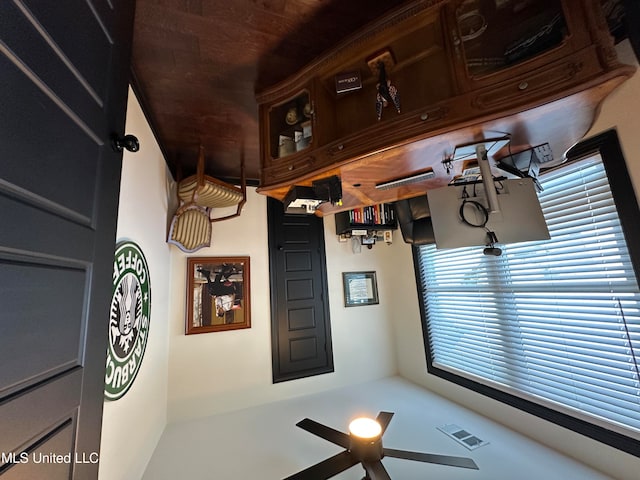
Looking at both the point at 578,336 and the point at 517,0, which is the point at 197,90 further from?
the point at 578,336

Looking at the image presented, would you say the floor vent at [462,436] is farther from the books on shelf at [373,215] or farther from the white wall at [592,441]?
the books on shelf at [373,215]

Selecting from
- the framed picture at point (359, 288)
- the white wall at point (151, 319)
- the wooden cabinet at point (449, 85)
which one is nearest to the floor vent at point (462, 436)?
the framed picture at point (359, 288)

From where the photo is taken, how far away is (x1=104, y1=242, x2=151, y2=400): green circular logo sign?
1.36 m

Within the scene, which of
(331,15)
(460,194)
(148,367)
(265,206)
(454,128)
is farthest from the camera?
(265,206)

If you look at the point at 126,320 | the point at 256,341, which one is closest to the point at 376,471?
the point at 126,320

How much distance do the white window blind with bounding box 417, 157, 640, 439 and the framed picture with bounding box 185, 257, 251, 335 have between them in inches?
91.9

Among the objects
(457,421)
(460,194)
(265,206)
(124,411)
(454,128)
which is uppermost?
(265,206)

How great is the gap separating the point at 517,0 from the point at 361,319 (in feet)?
Answer: 9.89

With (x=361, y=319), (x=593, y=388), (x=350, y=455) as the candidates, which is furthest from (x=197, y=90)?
(x=593, y=388)

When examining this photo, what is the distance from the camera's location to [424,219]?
2191 mm

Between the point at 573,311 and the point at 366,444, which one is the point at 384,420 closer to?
the point at 366,444

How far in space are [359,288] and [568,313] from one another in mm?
1996

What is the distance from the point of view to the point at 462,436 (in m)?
1.98

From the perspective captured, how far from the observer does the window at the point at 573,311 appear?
154cm
